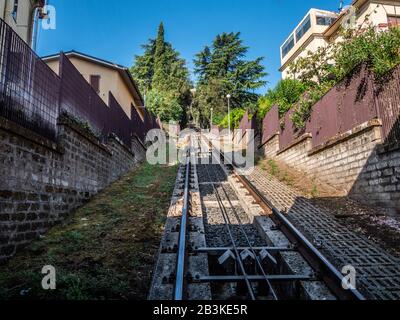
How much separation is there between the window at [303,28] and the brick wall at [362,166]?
2859 cm

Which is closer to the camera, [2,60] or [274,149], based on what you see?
[2,60]

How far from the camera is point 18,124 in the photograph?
492cm

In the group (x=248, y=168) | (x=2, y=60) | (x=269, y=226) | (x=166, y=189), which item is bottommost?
(x=269, y=226)

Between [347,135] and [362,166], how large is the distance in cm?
114

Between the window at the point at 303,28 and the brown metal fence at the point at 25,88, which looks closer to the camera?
the brown metal fence at the point at 25,88

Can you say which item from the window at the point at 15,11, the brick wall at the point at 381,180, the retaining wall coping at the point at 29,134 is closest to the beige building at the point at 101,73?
the window at the point at 15,11

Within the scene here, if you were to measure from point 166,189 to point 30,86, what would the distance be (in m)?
5.91

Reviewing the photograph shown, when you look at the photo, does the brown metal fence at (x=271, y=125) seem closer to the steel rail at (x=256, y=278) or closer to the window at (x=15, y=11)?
the steel rail at (x=256, y=278)

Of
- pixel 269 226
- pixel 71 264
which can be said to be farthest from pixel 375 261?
pixel 71 264

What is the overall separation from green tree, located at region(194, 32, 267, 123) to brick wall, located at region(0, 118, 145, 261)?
1465 inches

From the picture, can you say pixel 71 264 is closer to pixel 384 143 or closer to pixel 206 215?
pixel 206 215

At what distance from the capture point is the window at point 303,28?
34500 millimetres

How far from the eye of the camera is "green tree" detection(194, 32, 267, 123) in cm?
4450
